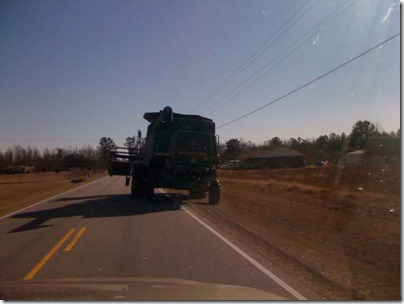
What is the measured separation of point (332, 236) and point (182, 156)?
10330 mm

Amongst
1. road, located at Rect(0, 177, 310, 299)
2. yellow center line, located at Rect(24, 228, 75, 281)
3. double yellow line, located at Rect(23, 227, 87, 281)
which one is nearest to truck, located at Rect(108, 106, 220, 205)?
road, located at Rect(0, 177, 310, 299)

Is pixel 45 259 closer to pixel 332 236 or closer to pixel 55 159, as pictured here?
pixel 332 236

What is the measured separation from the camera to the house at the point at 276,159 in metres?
89.7

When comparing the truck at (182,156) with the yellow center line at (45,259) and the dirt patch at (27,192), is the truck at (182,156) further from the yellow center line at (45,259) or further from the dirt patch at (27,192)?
the yellow center line at (45,259)

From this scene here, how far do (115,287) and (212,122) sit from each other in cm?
1851

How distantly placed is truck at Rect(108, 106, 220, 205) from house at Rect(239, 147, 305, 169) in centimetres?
6490

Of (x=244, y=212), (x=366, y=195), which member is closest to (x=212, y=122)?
(x=244, y=212)

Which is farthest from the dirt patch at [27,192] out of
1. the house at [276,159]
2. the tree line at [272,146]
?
the house at [276,159]

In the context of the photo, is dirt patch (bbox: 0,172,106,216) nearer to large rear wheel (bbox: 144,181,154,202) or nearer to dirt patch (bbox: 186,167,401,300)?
large rear wheel (bbox: 144,181,154,202)

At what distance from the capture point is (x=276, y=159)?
308 ft

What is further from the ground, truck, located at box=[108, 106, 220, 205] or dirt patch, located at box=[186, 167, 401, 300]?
truck, located at box=[108, 106, 220, 205]

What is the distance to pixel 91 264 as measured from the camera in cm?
926

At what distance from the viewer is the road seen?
8336 mm

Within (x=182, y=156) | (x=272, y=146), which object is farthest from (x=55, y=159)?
(x=182, y=156)
